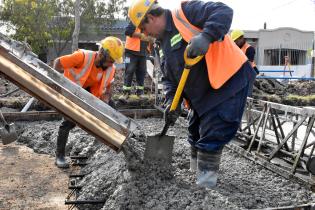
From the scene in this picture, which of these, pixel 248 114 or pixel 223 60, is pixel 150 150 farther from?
pixel 248 114

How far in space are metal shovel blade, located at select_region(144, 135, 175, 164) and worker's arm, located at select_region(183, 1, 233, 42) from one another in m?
1.05

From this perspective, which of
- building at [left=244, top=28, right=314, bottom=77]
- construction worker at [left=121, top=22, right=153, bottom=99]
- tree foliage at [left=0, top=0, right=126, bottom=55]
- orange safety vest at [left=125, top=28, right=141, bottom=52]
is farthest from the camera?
building at [left=244, top=28, right=314, bottom=77]

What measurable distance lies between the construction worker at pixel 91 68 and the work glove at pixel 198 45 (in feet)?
6.75

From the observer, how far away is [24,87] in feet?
11.7

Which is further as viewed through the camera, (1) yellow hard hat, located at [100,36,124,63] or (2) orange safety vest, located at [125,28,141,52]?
(2) orange safety vest, located at [125,28,141,52]

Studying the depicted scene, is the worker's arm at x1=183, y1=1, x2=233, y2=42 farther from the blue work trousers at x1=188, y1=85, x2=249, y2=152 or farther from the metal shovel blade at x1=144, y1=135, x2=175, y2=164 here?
the metal shovel blade at x1=144, y1=135, x2=175, y2=164

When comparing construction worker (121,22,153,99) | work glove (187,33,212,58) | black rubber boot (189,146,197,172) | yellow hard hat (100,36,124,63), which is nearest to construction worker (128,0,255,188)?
work glove (187,33,212,58)

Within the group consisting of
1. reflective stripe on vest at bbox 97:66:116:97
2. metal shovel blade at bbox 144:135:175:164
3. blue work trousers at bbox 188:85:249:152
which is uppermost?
reflective stripe on vest at bbox 97:66:116:97

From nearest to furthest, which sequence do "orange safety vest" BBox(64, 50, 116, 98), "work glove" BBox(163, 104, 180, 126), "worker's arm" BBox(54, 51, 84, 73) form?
"work glove" BBox(163, 104, 180, 126)
"worker's arm" BBox(54, 51, 84, 73)
"orange safety vest" BBox(64, 50, 116, 98)

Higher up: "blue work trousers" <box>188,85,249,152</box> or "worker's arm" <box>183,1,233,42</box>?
"worker's arm" <box>183,1,233,42</box>

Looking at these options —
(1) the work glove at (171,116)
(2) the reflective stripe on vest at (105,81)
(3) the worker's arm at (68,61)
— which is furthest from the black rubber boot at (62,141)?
(1) the work glove at (171,116)

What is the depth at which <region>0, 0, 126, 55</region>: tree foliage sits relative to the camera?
67.9 feet

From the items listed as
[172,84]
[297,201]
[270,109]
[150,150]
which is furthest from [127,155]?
[270,109]

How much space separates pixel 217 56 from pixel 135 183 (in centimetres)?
121
